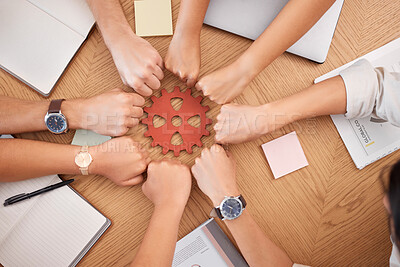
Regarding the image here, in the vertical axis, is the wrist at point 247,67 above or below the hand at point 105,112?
below

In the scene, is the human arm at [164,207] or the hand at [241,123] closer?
the human arm at [164,207]

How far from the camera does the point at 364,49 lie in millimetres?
893

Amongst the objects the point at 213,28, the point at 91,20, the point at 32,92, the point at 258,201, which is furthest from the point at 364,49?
the point at 32,92

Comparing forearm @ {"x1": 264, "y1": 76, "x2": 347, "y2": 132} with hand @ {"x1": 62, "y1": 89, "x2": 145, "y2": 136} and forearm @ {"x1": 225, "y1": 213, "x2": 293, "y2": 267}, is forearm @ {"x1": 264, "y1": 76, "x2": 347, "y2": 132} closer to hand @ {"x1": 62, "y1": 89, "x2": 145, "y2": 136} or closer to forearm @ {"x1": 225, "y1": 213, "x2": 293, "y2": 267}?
forearm @ {"x1": 225, "y1": 213, "x2": 293, "y2": 267}

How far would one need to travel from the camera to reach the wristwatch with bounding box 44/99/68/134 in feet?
2.75

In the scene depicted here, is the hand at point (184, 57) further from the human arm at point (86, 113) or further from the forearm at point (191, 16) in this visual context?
the human arm at point (86, 113)

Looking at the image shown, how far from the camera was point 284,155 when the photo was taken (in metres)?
0.87

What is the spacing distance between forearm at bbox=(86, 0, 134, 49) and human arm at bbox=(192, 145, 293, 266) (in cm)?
44

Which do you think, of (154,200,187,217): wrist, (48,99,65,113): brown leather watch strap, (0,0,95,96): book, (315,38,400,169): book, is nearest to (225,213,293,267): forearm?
(154,200,187,217): wrist

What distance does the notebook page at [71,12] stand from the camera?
89 centimetres

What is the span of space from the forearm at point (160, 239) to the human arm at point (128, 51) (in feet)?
1.19

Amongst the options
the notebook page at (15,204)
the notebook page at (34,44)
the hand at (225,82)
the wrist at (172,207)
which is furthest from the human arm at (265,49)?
the notebook page at (15,204)

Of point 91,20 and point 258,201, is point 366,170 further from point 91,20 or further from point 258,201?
point 91,20

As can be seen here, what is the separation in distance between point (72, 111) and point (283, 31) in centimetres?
67
